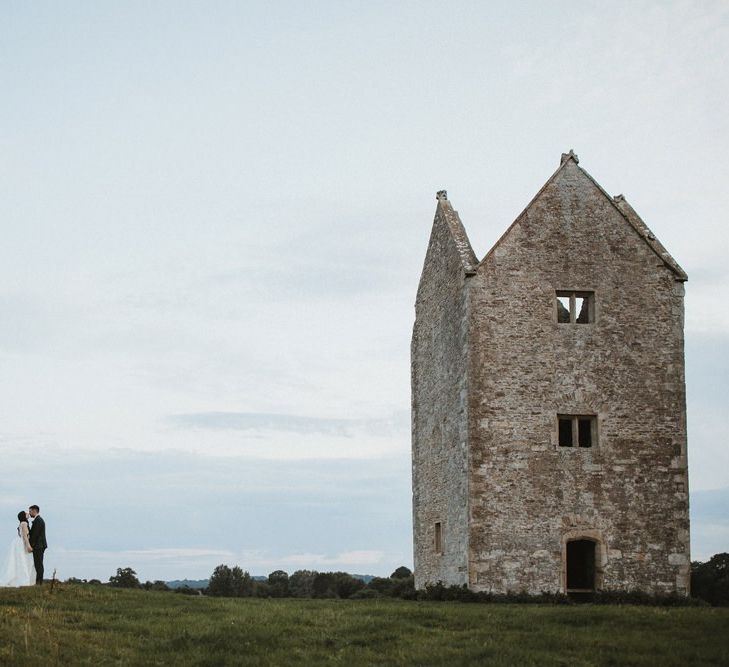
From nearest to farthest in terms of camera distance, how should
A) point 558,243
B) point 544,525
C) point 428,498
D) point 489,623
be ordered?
point 489,623
point 544,525
point 558,243
point 428,498

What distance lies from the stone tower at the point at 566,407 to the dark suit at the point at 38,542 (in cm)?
1204

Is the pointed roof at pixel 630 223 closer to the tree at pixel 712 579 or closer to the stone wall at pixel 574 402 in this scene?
the stone wall at pixel 574 402

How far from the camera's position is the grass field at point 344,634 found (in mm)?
17562

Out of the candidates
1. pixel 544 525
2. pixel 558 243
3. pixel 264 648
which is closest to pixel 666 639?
pixel 264 648

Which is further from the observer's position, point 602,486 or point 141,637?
point 602,486

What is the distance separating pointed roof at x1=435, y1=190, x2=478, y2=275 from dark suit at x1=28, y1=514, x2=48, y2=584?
14.6 metres

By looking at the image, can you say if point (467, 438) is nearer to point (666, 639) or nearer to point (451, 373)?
point (451, 373)

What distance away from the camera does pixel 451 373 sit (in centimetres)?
3164

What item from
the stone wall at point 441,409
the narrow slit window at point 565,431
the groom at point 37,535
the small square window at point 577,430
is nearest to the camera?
the groom at point 37,535

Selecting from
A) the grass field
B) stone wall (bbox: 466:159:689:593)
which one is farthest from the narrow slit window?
the grass field

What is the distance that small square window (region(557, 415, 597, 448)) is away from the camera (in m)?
29.6

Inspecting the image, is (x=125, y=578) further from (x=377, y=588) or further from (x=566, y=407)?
(x=566, y=407)

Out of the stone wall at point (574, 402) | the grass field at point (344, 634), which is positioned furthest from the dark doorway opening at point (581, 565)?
the grass field at point (344, 634)

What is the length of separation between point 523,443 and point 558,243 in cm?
666
